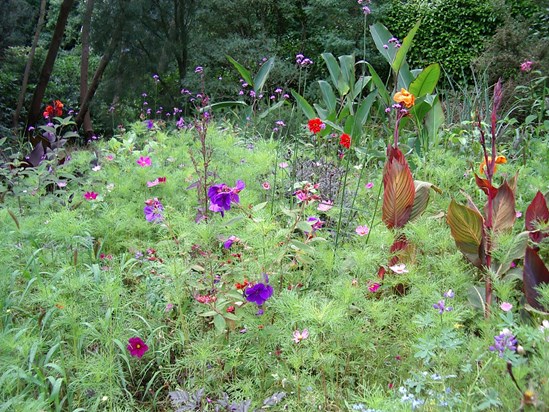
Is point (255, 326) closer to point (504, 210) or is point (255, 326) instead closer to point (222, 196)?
point (222, 196)

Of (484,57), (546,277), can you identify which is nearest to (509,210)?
(546,277)

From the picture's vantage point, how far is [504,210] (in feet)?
5.87

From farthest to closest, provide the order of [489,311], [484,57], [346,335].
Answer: [484,57] → [489,311] → [346,335]

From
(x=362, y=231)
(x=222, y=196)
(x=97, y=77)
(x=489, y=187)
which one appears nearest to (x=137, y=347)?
(x=222, y=196)

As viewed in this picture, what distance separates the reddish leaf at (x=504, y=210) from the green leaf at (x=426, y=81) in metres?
2.11

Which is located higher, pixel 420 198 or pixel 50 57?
pixel 420 198

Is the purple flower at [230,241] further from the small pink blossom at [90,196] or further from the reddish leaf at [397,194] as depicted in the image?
the small pink blossom at [90,196]

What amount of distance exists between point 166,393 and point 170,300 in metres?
0.30

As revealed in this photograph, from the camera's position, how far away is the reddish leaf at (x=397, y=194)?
199 centimetres

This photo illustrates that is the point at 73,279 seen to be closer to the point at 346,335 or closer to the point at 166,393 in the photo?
the point at 166,393

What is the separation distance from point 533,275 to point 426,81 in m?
2.58

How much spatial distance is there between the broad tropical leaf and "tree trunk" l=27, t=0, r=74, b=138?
22.5ft

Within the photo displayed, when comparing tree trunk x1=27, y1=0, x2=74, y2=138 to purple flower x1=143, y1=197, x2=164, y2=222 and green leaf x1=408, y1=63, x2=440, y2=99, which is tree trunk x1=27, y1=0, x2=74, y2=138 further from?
purple flower x1=143, y1=197, x2=164, y2=222

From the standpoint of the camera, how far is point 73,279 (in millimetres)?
1683
